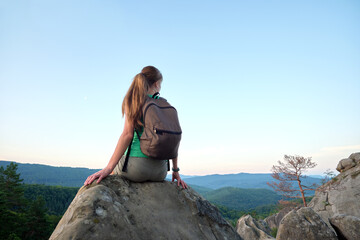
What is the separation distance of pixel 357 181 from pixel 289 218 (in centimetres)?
1914

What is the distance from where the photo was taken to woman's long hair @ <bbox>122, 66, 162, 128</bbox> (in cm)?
393

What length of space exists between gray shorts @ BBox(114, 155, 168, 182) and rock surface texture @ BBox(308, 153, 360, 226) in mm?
25842

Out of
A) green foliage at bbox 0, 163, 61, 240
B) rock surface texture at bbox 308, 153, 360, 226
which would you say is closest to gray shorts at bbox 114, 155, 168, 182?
rock surface texture at bbox 308, 153, 360, 226

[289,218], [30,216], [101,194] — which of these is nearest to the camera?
[101,194]

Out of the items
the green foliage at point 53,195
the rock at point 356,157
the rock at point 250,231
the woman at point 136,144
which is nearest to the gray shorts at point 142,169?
the woman at point 136,144

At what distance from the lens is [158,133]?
3686mm

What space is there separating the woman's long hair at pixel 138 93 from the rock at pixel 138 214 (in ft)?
4.13

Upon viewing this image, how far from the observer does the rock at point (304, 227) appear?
11381 millimetres

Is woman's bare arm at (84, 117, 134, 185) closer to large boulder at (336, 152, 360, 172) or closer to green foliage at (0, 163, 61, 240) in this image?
large boulder at (336, 152, 360, 172)

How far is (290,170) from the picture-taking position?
85.3 ft

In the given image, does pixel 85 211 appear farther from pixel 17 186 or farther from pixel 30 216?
pixel 17 186

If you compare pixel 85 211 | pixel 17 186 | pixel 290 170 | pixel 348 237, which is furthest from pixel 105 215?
pixel 17 186

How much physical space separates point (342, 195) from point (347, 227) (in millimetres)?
16310

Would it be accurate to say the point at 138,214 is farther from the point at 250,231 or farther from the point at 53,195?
the point at 53,195
